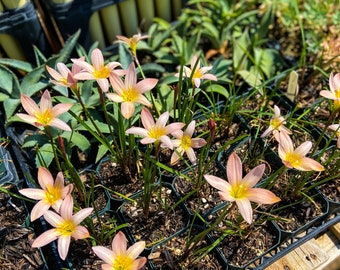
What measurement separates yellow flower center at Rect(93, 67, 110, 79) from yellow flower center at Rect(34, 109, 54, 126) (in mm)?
138

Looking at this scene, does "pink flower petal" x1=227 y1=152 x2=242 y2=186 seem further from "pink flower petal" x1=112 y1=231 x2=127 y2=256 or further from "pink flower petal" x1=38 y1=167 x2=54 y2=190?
"pink flower petal" x1=38 y1=167 x2=54 y2=190

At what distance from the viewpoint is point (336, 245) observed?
3.78 ft

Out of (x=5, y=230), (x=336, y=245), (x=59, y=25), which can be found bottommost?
(x=336, y=245)

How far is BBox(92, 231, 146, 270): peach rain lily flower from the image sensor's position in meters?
0.80

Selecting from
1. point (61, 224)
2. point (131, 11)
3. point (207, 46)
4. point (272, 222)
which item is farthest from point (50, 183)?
point (207, 46)

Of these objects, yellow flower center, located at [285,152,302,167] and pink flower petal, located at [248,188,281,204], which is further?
yellow flower center, located at [285,152,302,167]

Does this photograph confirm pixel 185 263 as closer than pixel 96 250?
No

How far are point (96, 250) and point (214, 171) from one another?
0.49 m

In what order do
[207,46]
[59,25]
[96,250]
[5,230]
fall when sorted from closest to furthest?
[96,250] < [5,230] < [59,25] < [207,46]

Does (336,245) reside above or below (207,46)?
below

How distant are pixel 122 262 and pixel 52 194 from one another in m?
0.22

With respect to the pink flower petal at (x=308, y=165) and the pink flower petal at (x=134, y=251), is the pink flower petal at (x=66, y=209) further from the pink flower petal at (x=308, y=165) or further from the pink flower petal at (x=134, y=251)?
the pink flower petal at (x=308, y=165)

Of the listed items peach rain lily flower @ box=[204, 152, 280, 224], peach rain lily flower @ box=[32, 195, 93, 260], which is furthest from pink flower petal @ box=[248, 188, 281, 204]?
peach rain lily flower @ box=[32, 195, 93, 260]

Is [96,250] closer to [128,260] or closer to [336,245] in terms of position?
[128,260]
